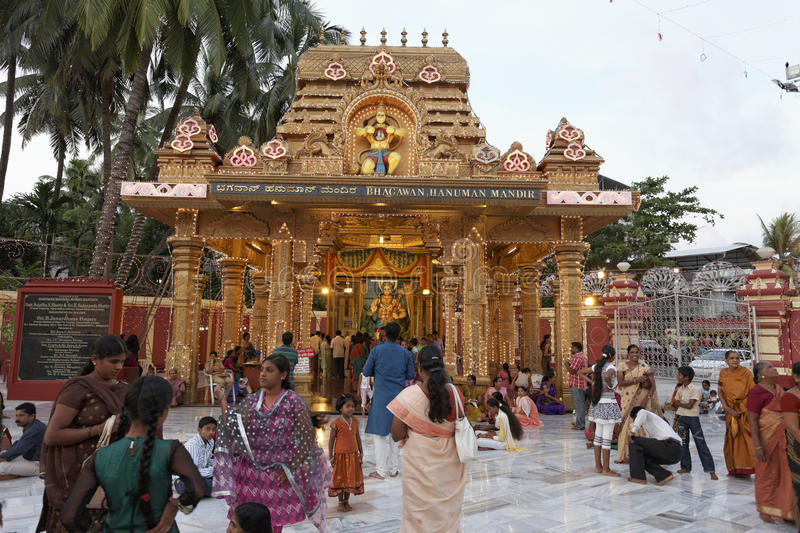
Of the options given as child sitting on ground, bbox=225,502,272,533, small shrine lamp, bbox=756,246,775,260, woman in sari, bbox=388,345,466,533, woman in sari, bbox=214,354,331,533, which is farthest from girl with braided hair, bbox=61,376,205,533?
small shrine lamp, bbox=756,246,775,260

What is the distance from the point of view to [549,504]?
5004 mm

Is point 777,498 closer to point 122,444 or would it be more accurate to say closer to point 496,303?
point 122,444

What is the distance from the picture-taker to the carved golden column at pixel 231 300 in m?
15.0

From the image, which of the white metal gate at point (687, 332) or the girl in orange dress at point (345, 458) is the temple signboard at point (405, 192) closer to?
the white metal gate at point (687, 332)

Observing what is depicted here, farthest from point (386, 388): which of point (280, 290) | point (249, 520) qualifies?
point (280, 290)

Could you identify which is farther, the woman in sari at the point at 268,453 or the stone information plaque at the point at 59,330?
the stone information plaque at the point at 59,330

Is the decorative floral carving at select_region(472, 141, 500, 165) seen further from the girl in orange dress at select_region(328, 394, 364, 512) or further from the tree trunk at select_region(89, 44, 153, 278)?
the tree trunk at select_region(89, 44, 153, 278)

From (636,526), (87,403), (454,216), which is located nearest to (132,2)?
(454,216)

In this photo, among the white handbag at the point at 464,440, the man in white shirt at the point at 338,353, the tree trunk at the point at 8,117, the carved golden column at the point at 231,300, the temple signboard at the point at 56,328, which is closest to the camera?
the white handbag at the point at 464,440

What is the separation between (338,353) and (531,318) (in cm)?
608

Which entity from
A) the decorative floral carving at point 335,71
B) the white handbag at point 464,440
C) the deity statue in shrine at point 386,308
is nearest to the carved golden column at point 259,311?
the deity statue in shrine at point 386,308

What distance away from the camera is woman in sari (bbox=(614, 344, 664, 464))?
605 centimetres

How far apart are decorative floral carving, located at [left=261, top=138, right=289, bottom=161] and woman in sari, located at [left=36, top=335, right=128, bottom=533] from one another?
822 cm

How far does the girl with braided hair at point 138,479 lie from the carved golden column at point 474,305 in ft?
29.7
